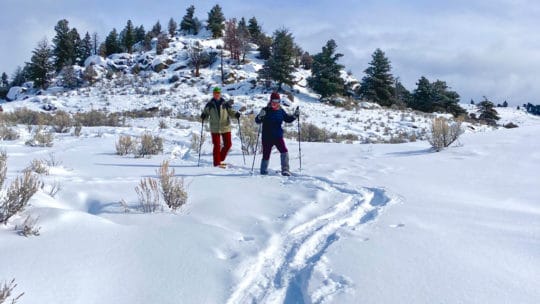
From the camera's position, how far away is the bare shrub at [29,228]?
2.97 m

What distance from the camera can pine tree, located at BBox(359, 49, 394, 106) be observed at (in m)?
33.0

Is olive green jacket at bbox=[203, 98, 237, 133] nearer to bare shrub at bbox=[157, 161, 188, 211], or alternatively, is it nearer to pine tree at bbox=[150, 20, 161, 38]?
bare shrub at bbox=[157, 161, 188, 211]

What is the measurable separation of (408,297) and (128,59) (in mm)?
43266

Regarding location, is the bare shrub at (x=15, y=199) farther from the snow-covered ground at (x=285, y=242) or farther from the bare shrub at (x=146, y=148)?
the bare shrub at (x=146, y=148)

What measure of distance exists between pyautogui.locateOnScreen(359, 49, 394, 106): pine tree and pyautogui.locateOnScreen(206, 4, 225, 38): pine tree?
19.7 metres

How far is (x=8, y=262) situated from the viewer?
8.40 ft

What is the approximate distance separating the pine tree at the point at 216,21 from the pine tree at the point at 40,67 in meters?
17.6

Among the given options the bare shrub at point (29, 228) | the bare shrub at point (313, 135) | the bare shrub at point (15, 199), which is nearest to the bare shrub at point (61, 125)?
the bare shrub at point (313, 135)

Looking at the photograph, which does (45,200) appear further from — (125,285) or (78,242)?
(125,285)

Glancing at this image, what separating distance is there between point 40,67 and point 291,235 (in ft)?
136

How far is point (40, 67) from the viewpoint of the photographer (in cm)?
3731

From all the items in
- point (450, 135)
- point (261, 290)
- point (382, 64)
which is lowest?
point (261, 290)

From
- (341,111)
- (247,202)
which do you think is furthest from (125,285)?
(341,111)

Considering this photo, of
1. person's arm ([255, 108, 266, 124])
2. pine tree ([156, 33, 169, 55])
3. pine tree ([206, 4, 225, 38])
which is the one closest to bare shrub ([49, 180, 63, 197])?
person's arm ([255, 108, 266, 124])
